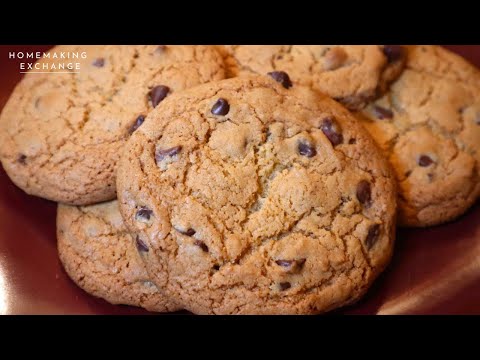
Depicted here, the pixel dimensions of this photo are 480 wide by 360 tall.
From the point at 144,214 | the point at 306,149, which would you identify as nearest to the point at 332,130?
the point at 306,149

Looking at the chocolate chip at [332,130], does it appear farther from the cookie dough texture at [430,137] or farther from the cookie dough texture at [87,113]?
the cookie dough texture at [87,113]

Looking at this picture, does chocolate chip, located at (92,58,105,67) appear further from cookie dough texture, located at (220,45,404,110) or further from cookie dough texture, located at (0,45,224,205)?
cookie dough texture, located at (220,45,404,110)

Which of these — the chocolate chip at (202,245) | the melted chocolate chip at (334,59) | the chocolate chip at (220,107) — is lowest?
the chocolate chip at (202,245)

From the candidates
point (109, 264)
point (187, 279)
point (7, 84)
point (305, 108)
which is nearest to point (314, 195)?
point (305, 108)

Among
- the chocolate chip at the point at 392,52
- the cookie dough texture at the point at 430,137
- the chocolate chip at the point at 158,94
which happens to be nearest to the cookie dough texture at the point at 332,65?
the chocolate chip at the point at 392,52

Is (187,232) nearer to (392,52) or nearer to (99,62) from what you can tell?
(99,62)
